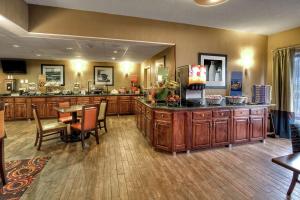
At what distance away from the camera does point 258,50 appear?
193 inches

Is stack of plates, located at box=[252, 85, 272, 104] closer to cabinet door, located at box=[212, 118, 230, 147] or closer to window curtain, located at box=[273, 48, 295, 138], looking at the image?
window curtain, located at box=[273, 48, 295, 138]

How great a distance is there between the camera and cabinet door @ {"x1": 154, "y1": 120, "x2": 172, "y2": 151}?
3.29 m

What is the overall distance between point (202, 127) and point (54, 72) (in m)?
6.86

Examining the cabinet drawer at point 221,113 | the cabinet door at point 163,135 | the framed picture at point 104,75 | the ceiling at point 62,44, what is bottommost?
the cabinet door at point 163,135

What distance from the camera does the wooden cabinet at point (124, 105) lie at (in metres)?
7.41

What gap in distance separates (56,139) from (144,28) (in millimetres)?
3522

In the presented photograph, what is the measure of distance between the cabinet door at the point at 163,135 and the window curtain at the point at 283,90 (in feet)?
11.2

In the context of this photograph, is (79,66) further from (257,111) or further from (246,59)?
(257,111)

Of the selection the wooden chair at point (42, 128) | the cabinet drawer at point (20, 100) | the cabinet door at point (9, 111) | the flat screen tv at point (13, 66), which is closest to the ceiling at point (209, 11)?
the wooden chair at point (42, 128)

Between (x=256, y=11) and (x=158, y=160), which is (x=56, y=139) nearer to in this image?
(x=158, y=160)

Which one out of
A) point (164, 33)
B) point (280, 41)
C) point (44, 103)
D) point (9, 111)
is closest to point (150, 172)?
point (164, 33)

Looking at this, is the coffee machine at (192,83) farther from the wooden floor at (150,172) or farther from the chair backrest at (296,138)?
the chair backrest at (296,138)

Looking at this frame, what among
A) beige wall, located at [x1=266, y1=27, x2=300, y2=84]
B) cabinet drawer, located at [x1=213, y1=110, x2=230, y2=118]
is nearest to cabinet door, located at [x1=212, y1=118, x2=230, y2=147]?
cabinet drawer, located at [x1=213, y1=110, x2=230, y2=118]

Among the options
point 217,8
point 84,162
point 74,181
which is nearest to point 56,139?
point 84,162
